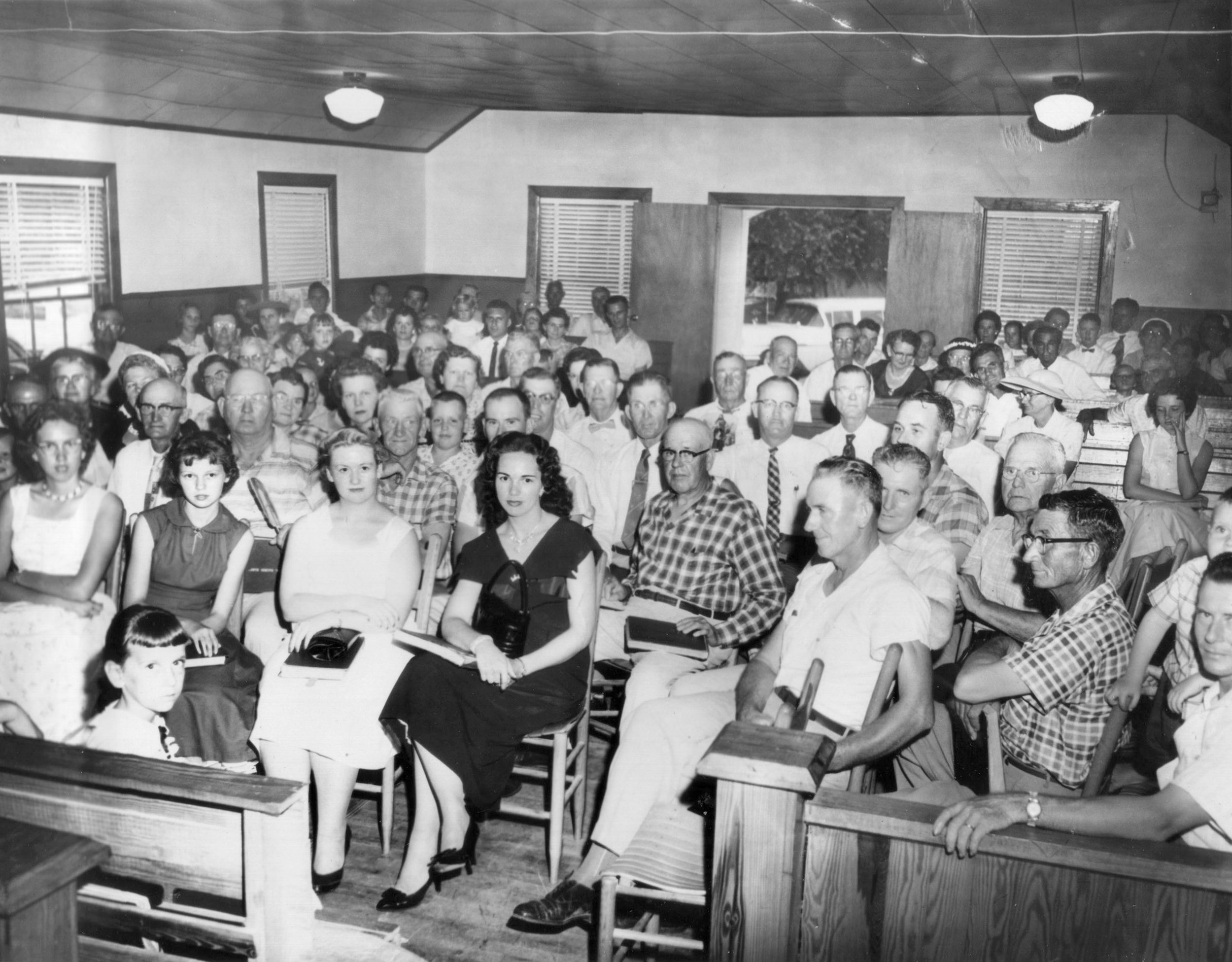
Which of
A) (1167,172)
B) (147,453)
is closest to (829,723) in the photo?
(147,453)

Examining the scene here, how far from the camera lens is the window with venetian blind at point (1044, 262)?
293 inches

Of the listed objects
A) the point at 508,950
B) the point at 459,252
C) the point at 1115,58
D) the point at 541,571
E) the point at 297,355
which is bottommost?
the point at 508,950

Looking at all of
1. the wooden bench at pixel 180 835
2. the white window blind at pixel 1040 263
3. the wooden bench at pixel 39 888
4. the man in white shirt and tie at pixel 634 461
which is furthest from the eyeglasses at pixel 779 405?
the white window blind at pixel 1040 263

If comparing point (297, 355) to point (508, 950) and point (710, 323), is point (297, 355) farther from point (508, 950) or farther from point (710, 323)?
point (508, 950)

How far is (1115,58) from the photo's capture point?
14.0 feet

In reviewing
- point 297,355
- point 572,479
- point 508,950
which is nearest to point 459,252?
point 297,355

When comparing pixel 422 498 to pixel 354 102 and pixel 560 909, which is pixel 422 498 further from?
pixel 354 102

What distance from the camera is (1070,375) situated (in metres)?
6.19

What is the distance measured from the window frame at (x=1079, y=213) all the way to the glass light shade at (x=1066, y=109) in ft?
5.28

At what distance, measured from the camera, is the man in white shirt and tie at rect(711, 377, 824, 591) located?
4336mm

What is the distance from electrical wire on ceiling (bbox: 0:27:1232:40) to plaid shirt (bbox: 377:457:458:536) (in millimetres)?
2041

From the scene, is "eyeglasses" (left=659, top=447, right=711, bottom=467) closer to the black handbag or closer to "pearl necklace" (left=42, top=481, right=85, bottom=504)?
the black handbag

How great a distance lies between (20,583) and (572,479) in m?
1.87

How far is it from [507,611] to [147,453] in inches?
65.3
